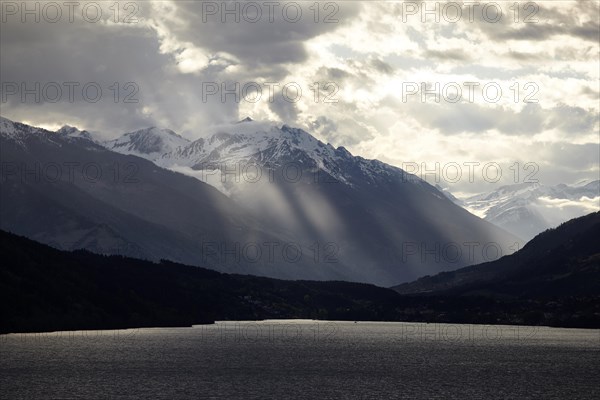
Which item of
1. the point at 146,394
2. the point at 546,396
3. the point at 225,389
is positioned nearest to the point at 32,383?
the point at 146,394

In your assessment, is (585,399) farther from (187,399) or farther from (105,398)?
(105,398)

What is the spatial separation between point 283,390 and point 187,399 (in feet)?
88.3

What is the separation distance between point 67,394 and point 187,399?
25.5m

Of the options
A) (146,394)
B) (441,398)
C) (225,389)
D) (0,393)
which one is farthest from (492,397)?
(0,393)

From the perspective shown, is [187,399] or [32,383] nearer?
[187,399]

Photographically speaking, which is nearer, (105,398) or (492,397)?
(105,398)

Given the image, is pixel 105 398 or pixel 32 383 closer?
pixel 105 398

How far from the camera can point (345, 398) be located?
186m

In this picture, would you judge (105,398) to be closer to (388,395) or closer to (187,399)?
(187,399)

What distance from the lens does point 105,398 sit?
17975 cm

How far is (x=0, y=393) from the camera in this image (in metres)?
181

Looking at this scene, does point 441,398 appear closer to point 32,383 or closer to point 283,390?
point 283,390

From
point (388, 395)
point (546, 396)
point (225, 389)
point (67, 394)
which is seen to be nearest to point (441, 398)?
point (388, 395)

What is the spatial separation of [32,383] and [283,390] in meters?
56.0
